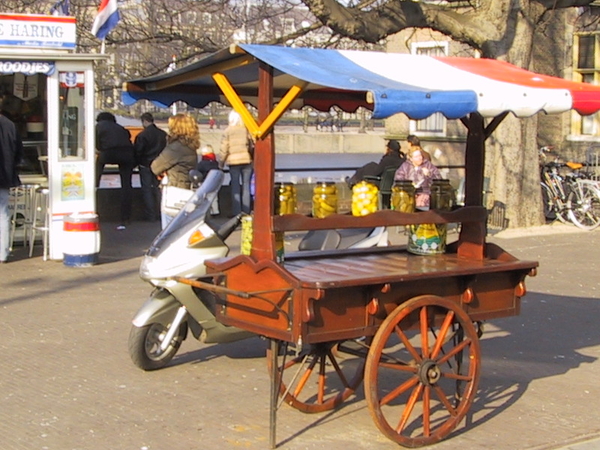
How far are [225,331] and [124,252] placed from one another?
19.9ft

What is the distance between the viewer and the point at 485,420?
20.0ft

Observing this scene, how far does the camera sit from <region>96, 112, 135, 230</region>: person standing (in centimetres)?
1497

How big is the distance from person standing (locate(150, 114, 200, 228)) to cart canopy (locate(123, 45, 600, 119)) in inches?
168

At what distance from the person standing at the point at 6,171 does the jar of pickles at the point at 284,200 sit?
21.5 ft

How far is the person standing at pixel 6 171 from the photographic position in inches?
446

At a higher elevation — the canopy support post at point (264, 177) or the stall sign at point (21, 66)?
the stall sign at point (21, 66)

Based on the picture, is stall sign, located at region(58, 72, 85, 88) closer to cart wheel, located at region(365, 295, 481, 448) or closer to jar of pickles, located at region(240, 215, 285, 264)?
jar of pickles, located at region(240, 215, 285, 264)

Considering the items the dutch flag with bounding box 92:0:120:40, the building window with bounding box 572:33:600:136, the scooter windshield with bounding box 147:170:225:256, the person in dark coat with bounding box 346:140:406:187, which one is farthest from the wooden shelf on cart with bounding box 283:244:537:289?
the building window with bounding box 572:33:600:136

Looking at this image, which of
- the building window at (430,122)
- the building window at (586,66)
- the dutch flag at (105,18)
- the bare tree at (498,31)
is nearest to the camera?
the dutch flag at (105,18)

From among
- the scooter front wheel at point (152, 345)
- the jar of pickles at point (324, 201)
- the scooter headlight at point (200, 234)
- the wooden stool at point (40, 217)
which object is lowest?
the scooter front wheel at point (152, 345)

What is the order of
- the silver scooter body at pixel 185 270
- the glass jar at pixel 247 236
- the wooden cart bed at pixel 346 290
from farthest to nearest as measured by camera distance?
the silver scooter body at pixel 185 270 → the glass jar at pixel 247 236 → the wooden cart bed at pixel 346 290

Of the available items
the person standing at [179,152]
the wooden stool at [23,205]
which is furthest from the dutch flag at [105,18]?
the person standing at [179,152]

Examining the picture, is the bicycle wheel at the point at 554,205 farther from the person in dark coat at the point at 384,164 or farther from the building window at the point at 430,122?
the building window at the point at 430,122

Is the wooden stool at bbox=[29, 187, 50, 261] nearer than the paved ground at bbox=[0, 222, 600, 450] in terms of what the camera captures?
No
